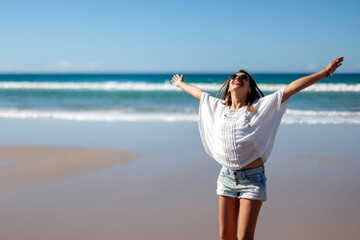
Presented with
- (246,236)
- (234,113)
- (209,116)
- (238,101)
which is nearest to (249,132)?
(234,113)

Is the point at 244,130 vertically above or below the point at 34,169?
above

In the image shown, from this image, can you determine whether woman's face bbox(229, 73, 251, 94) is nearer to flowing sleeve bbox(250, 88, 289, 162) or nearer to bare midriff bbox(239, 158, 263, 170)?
flowing sleeve bbox(250, 88, 289, 162)

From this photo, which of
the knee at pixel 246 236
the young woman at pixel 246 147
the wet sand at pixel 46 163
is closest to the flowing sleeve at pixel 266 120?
the young woman at pixel 246 147

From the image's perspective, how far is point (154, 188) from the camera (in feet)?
17.5

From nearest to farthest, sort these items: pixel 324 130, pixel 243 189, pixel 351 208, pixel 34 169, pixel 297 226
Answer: pixel 243 189, pixel 297 226, pixel 351 208, pixel 34 169, pixel 324 130

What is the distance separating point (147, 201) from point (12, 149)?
15.0ft

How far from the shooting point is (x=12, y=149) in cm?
Answer: 801

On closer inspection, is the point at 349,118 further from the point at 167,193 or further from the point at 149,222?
the point at 149,222

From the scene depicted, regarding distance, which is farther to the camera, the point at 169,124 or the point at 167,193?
the point at 169,124

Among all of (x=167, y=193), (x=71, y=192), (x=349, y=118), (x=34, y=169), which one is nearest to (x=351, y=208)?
(x=167, y=193)

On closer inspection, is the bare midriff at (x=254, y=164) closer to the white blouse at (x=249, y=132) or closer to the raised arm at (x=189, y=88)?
the white blouse at (x=249, y=132)

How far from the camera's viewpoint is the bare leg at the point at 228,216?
284cm

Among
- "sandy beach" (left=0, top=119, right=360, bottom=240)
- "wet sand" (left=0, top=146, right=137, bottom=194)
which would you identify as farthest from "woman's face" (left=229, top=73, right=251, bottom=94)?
"wet sand" (left=0, top=146, right=137, bottom=194)

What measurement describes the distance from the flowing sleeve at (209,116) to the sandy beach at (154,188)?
4.07ft
